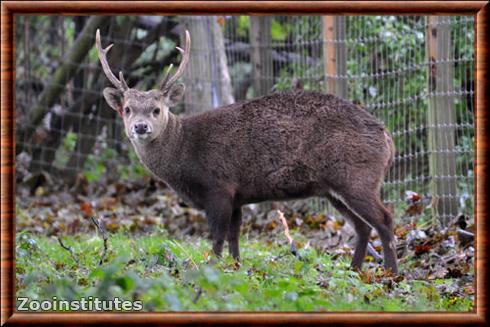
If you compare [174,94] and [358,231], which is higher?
[174,94]

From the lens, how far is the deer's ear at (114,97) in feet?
25.1

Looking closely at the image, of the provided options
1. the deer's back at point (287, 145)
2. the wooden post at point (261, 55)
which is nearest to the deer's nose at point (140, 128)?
the deer's back at point (287, 145)

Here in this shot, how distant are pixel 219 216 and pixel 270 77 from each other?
12.6ft

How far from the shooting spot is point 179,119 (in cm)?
792

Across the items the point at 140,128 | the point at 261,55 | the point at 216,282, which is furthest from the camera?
the point at 261,55

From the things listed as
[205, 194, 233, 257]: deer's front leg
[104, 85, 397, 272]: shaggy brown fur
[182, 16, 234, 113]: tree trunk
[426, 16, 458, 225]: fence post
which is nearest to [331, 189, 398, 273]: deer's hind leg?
[104, 85, 397, 272]: shaggy brown fur

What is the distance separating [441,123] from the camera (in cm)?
898

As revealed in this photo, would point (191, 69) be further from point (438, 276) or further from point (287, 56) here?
point (438, 276)

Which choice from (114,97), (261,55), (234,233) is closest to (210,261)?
(234,233)

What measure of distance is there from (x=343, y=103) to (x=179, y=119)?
1.53 metres

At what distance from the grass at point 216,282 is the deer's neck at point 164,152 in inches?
26.9

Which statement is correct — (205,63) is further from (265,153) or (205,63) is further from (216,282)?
(216,282)

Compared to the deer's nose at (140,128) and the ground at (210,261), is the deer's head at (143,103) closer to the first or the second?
the deer's nose at (140,128)

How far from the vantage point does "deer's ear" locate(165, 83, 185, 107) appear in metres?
7.68
